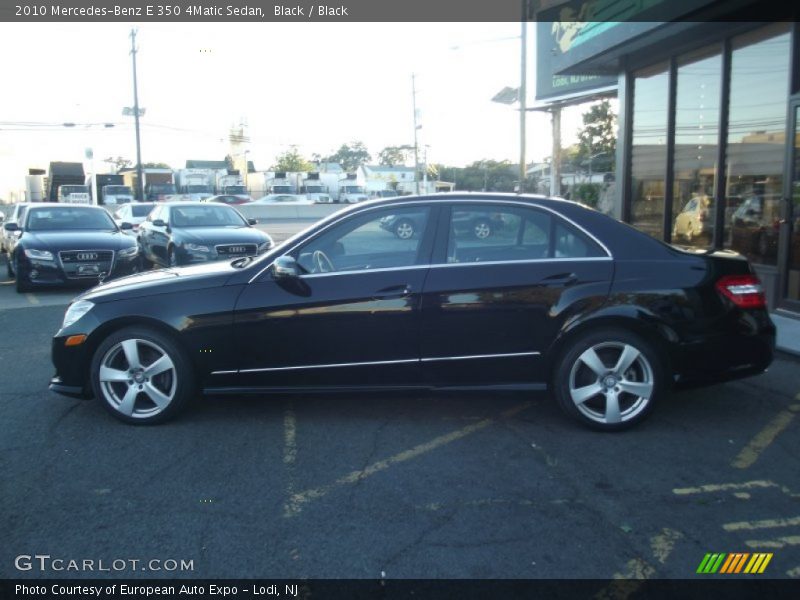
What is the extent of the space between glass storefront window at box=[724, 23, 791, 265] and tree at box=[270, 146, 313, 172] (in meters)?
85.3

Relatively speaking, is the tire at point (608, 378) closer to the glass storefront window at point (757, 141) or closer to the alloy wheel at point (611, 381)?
the alloy wheel at point (611, 381)

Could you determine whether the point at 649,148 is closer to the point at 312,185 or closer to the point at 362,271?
the point at 362,271

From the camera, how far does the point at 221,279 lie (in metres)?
4.93

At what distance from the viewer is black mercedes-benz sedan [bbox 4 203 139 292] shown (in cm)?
1123

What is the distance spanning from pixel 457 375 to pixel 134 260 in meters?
8.71

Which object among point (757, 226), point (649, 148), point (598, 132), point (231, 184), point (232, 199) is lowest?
point (757, 226)

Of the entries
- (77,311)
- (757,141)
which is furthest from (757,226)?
(77,311)

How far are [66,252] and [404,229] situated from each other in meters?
8.26

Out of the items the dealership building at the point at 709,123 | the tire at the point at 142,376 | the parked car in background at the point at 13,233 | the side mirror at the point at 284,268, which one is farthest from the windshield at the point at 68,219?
the side mirror at the point at 284,268

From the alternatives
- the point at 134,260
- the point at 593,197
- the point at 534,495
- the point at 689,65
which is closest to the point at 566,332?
the point at 534,495

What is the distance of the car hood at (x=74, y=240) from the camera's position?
11.4 m

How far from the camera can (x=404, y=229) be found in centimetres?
498

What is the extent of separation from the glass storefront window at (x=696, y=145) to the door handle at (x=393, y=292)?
267 inches
